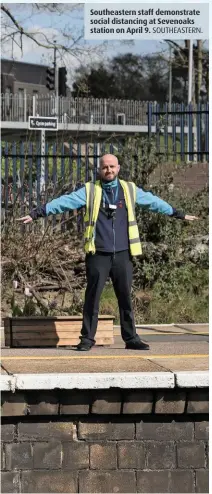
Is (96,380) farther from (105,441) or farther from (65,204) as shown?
(65,204)

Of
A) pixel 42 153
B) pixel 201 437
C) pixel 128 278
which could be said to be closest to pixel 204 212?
pixel 42 153

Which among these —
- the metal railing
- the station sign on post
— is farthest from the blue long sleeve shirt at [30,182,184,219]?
the metal railing

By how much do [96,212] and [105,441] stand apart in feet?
8.20

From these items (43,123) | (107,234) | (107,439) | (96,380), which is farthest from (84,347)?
(43,123)

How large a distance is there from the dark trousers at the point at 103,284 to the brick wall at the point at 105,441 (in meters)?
2.07

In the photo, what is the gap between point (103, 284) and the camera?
10180mm

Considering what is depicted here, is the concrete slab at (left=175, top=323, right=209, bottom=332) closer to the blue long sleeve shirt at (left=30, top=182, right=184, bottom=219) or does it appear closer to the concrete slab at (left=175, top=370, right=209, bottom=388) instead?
the blue long sleeve shirt at (left=30, top=182, right=184, bottom=219)

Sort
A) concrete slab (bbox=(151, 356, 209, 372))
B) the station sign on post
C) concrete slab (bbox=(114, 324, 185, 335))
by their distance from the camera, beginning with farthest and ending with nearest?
the station sign on post < concrete slab (bbox=(114, 324, 185, 335)) < concrete slab (bbox=(151, 356, 209, 372))

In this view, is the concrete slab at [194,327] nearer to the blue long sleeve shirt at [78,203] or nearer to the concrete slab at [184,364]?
the blue long sleeve shirt at [78,203]

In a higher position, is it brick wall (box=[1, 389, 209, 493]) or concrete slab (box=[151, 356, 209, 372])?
concrete slab (box=[151, 356, 209, 372])

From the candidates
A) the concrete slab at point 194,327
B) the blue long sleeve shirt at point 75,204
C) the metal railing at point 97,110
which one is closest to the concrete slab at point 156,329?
the concrete slab at point 194,327

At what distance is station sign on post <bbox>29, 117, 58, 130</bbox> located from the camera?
1595 centimetres

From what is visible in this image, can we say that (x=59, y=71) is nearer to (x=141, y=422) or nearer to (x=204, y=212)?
(x=204, y=212)

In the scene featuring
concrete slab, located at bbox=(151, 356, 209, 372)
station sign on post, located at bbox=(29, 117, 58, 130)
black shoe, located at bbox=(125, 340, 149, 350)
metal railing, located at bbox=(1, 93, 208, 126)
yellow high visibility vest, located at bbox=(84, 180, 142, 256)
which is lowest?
black shoe, located at bbox=(125, 340, 149, 350)
